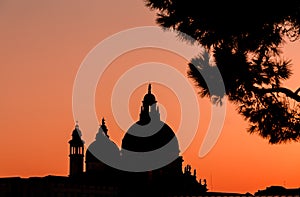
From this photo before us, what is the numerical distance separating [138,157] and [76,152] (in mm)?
7443

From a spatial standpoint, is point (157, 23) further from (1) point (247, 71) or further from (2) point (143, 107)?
(2) point (143, 107)

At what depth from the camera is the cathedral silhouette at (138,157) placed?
76438 millimetres

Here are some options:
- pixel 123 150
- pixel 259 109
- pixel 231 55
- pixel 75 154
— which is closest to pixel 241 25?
pixel 231 55

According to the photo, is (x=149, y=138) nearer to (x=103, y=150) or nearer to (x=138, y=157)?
(x=138, y=157)

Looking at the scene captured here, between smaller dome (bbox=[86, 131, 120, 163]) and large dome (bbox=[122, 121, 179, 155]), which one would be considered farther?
large dome (bbox=[122, 121, 179, 155])

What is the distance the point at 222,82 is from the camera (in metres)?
18.6

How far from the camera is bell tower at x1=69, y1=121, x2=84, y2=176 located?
267 feet

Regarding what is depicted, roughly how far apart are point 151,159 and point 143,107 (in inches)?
234

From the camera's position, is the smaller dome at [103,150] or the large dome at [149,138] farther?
the large dome at [149,138]

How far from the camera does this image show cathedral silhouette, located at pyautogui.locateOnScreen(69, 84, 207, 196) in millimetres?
76438

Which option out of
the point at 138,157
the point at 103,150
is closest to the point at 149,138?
the point at 138,157

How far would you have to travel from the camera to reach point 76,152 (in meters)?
82.1

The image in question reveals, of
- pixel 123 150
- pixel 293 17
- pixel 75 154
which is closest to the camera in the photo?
pixel 293 17

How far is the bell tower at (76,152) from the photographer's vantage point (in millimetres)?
81312
